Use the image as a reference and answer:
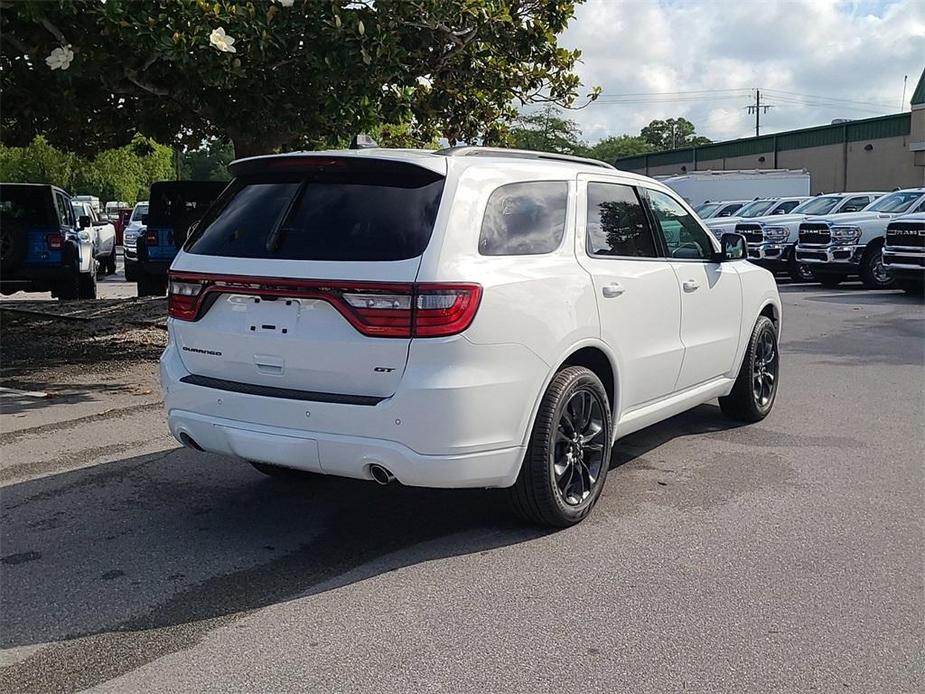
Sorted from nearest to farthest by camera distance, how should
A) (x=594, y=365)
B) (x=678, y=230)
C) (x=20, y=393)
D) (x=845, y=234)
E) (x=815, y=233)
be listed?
(x=594, y=365), (x=678, y=230), (x=20, y=393), (x=845, y=234), (x=815, y=233)

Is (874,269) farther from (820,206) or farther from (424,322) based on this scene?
(424,322)

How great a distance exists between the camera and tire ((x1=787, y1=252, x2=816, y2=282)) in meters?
20.3

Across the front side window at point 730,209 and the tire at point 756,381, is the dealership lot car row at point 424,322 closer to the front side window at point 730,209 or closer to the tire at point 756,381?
the tire at point 756,381

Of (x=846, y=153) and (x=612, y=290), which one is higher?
(x=846, y=153)

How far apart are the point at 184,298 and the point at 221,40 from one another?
351 centimetres

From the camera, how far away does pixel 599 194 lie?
5562 mm

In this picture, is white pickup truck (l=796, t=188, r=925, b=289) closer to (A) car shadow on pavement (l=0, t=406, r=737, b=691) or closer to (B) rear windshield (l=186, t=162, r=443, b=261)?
(A) car shadow on pavement (l=0, t=406, r=737, b=691)

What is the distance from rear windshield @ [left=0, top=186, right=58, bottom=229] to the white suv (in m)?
9.81

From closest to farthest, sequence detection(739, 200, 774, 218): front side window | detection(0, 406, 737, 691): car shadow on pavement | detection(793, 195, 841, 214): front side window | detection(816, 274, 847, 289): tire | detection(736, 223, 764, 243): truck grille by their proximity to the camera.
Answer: detection(0, 406, 737, 691): car shadow on pavement < detection(816, 274, 847, 289): tire < detection(736, 223, 764, 243): truck grille < detection(793, 195, 841, 214): front side window < detection(739, 200, 774, 218): front side window

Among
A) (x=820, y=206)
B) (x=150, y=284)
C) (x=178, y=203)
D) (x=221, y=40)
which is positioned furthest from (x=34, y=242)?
(x=820, y=206)

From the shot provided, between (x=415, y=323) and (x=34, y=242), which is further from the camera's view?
(x=34, y=242)

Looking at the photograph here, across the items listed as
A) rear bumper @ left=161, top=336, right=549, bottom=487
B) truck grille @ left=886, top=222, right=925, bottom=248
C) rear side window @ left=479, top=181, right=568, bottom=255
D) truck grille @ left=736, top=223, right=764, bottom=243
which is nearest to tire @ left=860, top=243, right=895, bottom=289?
truck grille @ left=886, top=222, right=925, bottom=248

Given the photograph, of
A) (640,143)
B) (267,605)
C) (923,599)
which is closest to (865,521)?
(923,599)

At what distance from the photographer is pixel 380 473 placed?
14.5 ft
